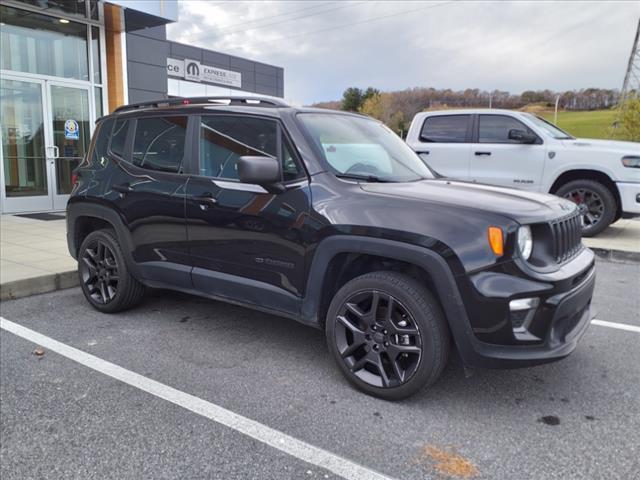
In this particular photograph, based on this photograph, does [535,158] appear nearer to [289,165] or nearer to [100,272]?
[289,165]

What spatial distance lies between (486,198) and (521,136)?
5.63 m

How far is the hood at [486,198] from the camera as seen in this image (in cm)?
289

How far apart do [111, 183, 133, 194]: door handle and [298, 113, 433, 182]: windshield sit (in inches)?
65.0

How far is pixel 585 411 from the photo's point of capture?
3.00 meters

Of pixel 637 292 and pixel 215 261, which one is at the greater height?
pixel 215 261

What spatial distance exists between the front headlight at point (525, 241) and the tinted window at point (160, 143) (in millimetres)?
2590

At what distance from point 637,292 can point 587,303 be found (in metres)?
2.96

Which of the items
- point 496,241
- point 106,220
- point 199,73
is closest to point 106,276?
point 106,220

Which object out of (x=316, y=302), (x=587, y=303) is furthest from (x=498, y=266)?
(x=316, y=302)

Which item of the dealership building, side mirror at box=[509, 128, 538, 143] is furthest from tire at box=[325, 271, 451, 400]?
the dealership building

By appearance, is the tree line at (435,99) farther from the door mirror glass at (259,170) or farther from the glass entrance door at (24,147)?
the door mirror glass at (259,170)

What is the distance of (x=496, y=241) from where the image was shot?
2.74 metres

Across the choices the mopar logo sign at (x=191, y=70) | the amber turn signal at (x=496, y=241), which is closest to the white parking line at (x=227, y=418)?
the amber turn signal at (x=496, y=241)

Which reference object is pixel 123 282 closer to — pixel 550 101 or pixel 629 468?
pixel 629 468
